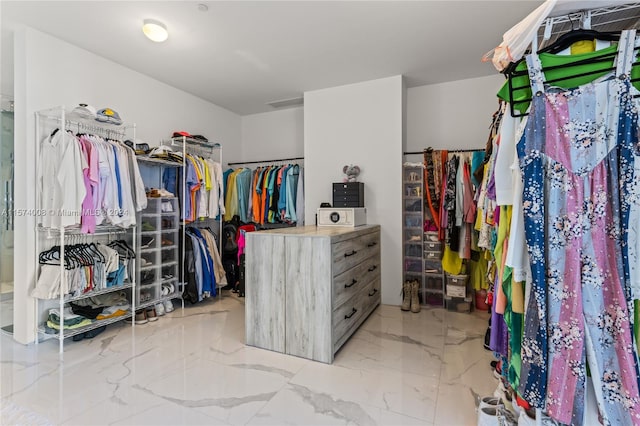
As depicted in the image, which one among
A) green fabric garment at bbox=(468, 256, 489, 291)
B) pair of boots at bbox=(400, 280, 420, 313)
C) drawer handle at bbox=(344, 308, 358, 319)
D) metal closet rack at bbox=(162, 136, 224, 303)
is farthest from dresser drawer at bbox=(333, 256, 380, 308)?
metal closet rack at bbox=(162, 136, 224, 303)

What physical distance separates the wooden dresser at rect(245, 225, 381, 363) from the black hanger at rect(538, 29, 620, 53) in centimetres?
153

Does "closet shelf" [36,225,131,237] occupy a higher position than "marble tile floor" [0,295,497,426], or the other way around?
"closet shelf" [36,225,131,237]

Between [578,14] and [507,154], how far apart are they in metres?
0.59

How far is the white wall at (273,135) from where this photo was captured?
4609mm

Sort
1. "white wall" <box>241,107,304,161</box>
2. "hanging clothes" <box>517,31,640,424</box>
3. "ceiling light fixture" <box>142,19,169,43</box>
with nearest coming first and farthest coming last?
"hanging clothes" <box>517,31,640,424</box> < "ceiling light fixture" <box>142,19,169,43</box> < "white wall" <box>241,107,304,161</box>

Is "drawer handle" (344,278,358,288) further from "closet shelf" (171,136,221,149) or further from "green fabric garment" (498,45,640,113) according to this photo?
"closet shelf" (171,136,221,149)

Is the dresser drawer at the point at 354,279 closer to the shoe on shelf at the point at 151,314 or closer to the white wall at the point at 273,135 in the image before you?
the shoe on shelf at the point at 151,314

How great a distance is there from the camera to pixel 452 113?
3730 mm

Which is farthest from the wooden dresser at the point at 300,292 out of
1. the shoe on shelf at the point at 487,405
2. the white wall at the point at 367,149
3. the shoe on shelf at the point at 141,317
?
the shoe on shelf at the point at 141,317

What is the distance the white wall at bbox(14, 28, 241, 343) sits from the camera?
2.51 metres

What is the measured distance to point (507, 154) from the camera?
1341mm

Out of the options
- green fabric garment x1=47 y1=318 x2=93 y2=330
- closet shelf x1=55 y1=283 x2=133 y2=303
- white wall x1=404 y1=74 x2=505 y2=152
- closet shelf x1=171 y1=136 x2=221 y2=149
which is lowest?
green fabric garment x1=47 y1=318 x2=93 y2=330

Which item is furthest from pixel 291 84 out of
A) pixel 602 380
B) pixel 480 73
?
pixel 602 380

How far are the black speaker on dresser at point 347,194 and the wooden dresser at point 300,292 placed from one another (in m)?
0.85
